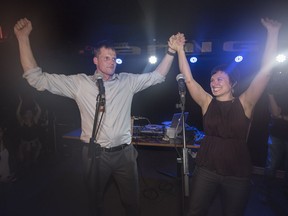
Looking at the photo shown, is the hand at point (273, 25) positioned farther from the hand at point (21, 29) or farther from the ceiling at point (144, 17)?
the hand at point (21, 29)

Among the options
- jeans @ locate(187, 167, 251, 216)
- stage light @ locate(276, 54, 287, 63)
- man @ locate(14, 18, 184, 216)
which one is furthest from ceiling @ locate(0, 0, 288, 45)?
jeans @ locate(187, 167, 251, 216)

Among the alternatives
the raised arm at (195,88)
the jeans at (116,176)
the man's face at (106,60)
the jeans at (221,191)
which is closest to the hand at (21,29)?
the man's face at (106,60)

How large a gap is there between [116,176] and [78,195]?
1728 millimetres

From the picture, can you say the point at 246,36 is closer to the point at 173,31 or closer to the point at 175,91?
the point at 173,31

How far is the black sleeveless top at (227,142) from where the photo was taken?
202cm

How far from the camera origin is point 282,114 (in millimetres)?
3547

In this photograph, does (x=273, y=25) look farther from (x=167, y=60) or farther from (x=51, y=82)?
(x=51, y=82)

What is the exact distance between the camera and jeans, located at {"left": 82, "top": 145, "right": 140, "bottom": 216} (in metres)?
2.33

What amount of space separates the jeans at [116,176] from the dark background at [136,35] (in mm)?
2534

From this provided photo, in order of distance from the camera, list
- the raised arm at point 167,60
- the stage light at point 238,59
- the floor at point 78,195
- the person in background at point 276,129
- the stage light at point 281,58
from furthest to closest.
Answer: the stage light at point 238,59
the stage light at point 281,58
the person in background at point 276,129
the floor at point 78,195
the raised arm at point 167,60

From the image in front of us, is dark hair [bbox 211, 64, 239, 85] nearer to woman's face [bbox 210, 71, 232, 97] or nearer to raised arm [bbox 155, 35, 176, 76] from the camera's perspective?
woman's face [bbox 210, 71, 232, 97]

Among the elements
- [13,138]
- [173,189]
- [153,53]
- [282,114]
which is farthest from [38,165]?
[282,114]

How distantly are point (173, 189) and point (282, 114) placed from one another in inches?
87.0

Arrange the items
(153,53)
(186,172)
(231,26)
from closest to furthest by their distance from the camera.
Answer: (186,172) < (231,26) < (153,53)
